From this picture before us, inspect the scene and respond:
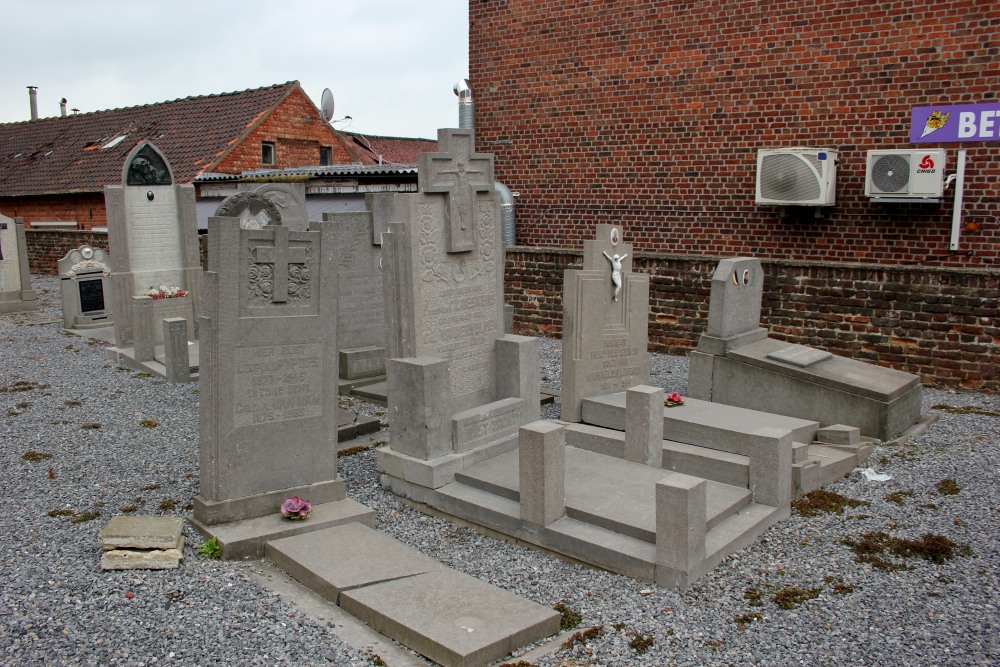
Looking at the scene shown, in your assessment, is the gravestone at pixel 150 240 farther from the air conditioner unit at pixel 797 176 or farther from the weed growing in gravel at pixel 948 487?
the weed growing in gravel at pixel 948 487

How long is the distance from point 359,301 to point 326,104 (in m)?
16.1

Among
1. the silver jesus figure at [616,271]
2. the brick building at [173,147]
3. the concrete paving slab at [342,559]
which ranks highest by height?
the brick building at [173,147]

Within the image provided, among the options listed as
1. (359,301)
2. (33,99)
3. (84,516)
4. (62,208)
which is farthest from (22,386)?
(33,99)

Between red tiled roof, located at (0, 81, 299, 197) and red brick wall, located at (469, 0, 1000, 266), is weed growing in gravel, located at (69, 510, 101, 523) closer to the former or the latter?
red brick wall, located at (469, 0, 1000, 266)

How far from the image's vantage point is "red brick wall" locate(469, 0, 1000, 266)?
11.0 metres

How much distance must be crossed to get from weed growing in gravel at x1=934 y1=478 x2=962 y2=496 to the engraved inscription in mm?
5055

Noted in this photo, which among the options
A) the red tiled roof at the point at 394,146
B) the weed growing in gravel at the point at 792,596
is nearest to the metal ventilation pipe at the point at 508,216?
the weed growing in gravel at the point at 792,596

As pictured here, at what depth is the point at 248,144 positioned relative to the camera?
2333 centimetres

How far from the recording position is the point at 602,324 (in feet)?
26.1

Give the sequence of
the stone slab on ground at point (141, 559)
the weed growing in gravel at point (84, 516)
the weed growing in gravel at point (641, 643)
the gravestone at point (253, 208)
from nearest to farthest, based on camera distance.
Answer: the weed growing in gravel at point (641, 643)
the stone slab on ground at point (141, 559)
the weed growing in gravel at point (84, 516)
the gravestone at point (253, 208)

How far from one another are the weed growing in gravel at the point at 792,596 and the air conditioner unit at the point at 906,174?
7.89 metres

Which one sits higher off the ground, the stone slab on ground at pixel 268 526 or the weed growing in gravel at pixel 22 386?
the weed growing in gravel at pixel 22 386

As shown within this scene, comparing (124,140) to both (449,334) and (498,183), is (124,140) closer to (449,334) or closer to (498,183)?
(498,183)

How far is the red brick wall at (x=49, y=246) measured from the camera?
21906mm
